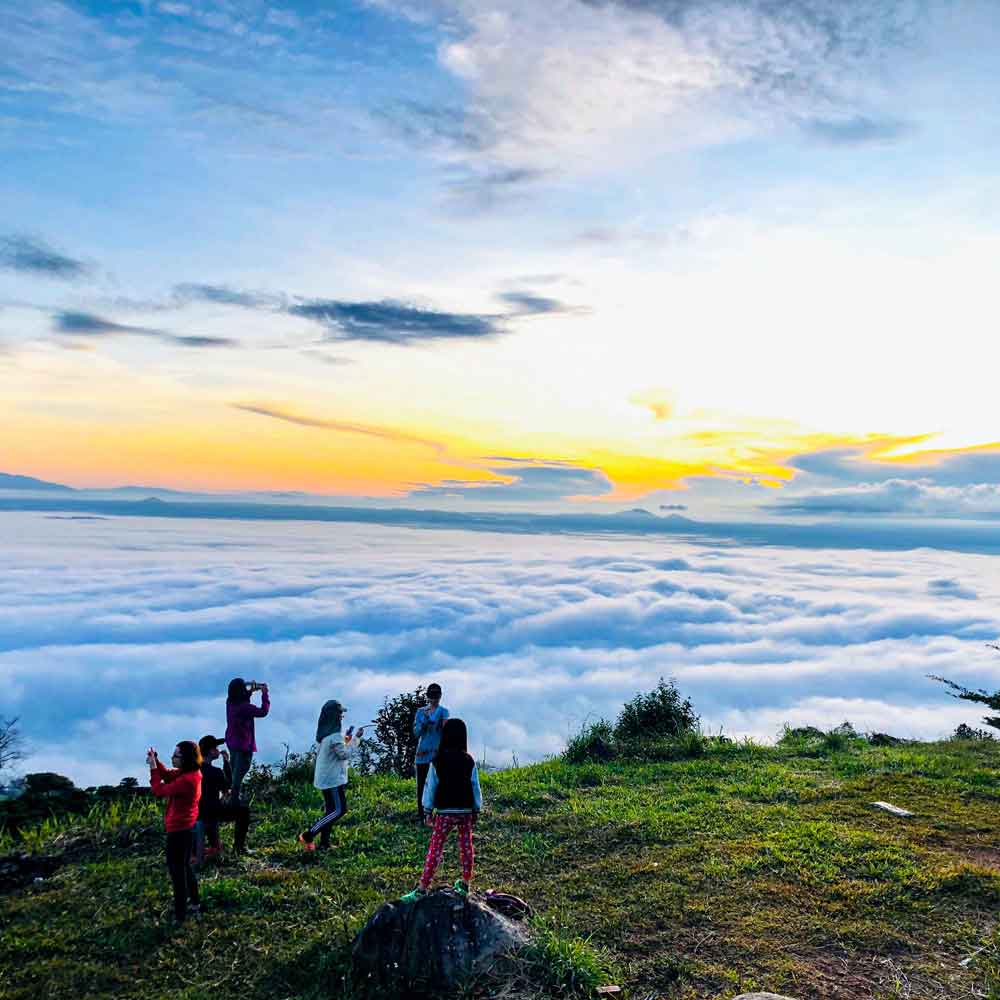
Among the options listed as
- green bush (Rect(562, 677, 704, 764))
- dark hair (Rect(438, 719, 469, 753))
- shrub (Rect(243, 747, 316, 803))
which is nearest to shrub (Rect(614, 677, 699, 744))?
green bush (Rect(562, 677, 704, 764))

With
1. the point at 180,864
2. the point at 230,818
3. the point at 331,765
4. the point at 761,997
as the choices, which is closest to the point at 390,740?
the point at 230,818

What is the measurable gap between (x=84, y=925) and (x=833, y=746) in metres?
15.1

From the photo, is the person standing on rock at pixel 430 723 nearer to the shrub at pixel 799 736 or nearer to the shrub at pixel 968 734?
the shrub at pixel 799 736

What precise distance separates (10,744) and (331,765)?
20.9 m

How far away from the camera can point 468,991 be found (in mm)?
6422

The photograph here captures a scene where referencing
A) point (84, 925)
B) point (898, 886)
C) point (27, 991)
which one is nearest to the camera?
point (27, 991)

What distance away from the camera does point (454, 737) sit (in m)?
7.67

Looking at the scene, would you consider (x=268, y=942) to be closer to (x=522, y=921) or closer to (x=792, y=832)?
(x=522, y=921)

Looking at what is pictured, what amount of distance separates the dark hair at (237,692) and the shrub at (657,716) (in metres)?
9.85

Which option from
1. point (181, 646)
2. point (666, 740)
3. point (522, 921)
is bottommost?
point (181, 646)

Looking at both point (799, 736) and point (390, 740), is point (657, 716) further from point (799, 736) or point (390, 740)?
point (390, 740)

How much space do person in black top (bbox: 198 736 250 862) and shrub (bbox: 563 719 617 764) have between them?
308 inches

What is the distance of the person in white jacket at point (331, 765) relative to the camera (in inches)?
395

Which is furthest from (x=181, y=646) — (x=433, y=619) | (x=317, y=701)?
(x=317, y=701)
